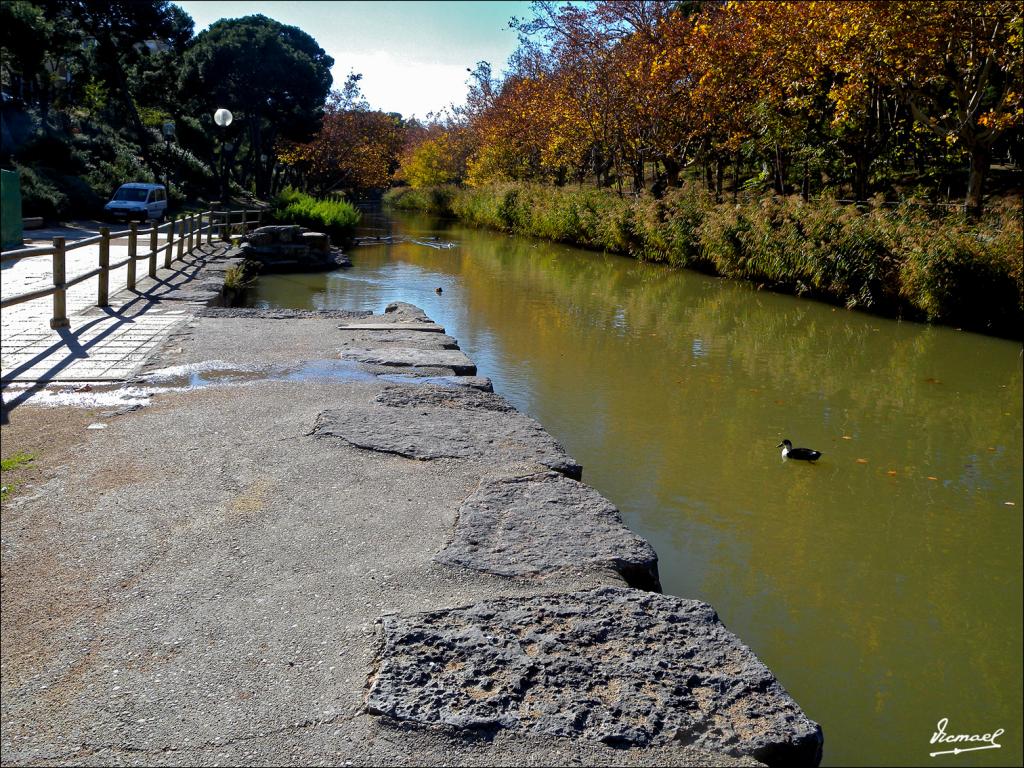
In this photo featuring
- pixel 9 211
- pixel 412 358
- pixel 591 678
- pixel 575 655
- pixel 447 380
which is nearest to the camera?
pixel 591 678

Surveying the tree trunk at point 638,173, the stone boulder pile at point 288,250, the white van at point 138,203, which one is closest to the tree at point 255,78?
the white van at point 138,203

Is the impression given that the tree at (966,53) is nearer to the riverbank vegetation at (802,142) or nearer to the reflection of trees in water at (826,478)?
the riverbank vegetation at (802,142)

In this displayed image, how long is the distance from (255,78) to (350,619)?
1582 inches

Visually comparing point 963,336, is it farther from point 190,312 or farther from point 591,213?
point 591,213

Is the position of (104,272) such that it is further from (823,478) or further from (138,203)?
(138,203)

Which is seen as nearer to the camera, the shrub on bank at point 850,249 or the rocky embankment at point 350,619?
the rocky embankment at point 350,619

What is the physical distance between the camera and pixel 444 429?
585 cm

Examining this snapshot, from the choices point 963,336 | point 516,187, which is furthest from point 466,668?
point 516,187

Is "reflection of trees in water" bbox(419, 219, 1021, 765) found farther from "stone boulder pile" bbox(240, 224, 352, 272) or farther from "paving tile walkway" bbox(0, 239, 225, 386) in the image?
"stone boulder pile" bbox(240, 224, 352, 272)

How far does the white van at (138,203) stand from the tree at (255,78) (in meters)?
13.8

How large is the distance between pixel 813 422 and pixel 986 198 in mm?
16358

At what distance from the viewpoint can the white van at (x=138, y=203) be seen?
24969 millimetres

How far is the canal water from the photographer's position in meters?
4.15

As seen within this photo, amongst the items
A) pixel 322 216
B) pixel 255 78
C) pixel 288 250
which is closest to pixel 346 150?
pixel 255 78
